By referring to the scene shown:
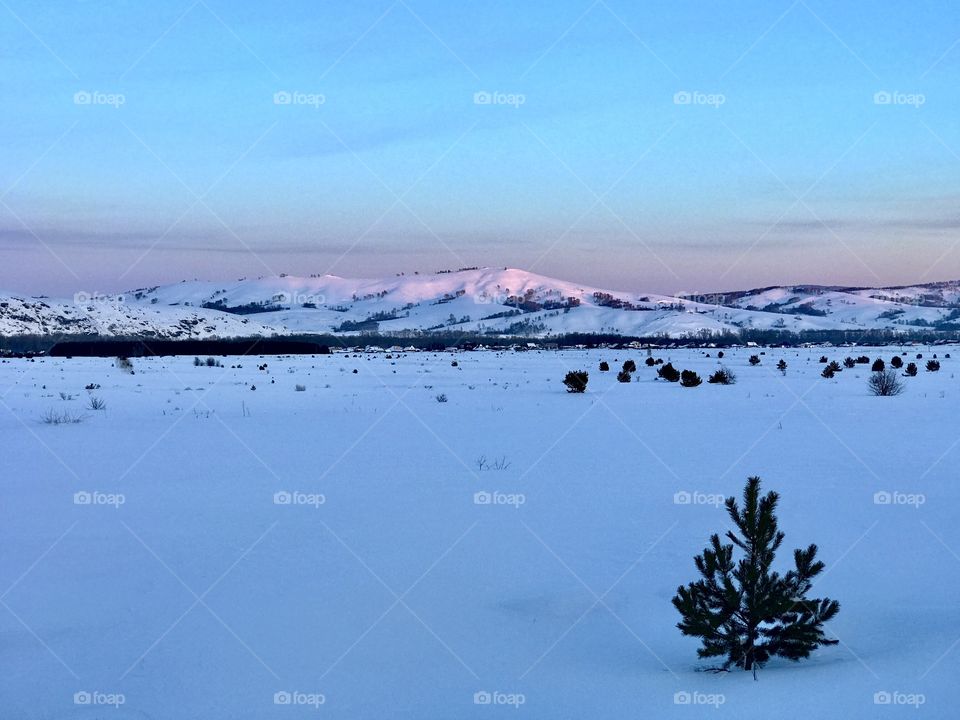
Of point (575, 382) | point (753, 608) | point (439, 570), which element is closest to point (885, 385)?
point (575, 382)

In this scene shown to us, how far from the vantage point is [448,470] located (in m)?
11.6

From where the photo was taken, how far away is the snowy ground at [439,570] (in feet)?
15.2

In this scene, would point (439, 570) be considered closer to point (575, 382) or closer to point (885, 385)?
point (575, 382)

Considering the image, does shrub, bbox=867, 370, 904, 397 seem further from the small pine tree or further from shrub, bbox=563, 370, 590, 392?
the small pine tree

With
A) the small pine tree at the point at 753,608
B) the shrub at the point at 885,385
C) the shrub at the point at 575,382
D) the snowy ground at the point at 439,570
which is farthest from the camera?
the shrub at the point at 575,382

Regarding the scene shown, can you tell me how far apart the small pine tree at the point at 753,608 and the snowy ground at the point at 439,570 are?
0.16m

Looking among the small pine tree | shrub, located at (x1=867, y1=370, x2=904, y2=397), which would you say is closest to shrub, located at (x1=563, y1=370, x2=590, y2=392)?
shrub, located at (x1=867, y1=370, x2=904, y2=397)

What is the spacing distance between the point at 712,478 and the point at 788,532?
9.16ft

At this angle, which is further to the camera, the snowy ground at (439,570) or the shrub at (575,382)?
the shrub at (575,382)

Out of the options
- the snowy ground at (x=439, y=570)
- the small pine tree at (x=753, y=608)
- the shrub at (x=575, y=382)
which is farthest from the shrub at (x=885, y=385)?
the small pine tree at (x=753, y=608)

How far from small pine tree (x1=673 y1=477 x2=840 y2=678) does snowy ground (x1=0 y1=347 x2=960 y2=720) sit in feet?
0.51

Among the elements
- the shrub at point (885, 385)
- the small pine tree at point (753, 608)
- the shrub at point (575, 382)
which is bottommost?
the small pine tree at point (753, 608)

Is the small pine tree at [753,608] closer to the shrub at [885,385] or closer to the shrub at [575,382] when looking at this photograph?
the shrub at [575,382]

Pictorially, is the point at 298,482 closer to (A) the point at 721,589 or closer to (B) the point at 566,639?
(B) the point at 566,639
